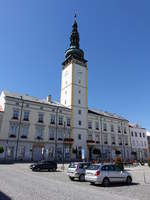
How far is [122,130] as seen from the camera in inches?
2355

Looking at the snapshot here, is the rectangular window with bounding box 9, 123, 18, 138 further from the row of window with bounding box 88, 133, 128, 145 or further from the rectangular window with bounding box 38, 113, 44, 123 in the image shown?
the row of window with bounding box 88, 133, 128, 145

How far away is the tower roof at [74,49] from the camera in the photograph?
5516 centimetres

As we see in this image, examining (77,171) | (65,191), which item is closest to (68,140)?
(77,171)

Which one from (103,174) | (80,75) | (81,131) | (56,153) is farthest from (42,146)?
(103,174)

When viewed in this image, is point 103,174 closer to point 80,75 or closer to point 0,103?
point 0,103

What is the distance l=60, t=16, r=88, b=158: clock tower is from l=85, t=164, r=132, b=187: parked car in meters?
32.2

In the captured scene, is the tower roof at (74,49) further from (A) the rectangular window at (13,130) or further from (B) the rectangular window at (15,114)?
(A) the rectangular window at (13,130)

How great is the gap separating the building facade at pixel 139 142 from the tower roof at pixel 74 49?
105 feet

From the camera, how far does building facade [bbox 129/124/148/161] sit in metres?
62.1

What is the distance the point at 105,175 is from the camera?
42.2ft

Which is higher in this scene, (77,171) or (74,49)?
(74,49)

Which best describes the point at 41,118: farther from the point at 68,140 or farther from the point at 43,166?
the point at 43,166

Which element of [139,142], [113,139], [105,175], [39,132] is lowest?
[105,175]

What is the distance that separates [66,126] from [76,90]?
11.7 m
